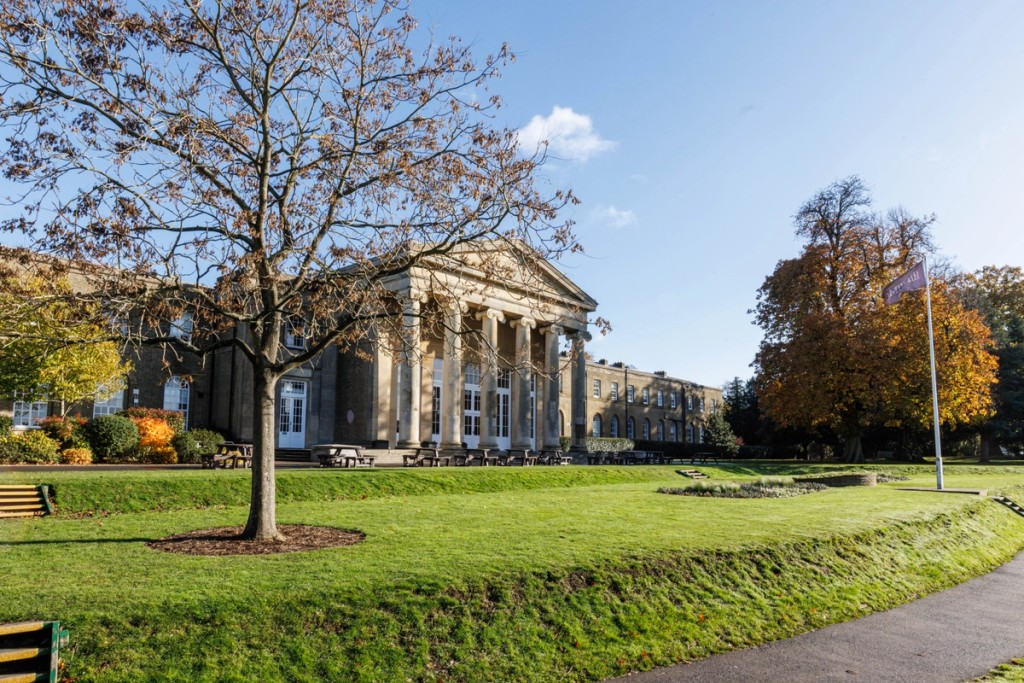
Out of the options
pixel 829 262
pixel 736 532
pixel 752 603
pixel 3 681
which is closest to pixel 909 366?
pixel 829 262

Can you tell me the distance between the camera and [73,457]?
2467 centimetres

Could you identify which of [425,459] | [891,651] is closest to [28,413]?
[425,459]

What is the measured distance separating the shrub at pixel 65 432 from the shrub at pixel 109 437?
11.1 inches

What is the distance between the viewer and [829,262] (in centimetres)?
4022

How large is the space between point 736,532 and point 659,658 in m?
4.93

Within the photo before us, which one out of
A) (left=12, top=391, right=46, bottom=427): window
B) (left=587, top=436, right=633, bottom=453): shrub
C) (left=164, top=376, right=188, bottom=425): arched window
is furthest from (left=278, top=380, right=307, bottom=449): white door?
(left=587, top=436, right=633, bottom=453): shrub

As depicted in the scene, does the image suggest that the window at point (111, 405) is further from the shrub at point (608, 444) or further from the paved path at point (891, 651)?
the paved path at point (891, 651)

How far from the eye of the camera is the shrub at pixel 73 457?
24609 millimetres

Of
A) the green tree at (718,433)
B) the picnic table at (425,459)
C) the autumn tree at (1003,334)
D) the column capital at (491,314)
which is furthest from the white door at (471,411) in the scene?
the autumn tree at (1003,334)

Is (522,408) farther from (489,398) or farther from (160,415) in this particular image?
(160,415)

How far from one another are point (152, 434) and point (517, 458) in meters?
14.2

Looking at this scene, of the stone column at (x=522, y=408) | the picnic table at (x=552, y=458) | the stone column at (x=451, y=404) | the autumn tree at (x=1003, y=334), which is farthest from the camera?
the autumn tree at (x=1003, y=334)

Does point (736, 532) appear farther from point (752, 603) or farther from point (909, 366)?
point (909, 366)

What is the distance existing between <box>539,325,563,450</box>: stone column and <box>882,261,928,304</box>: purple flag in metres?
17.7
